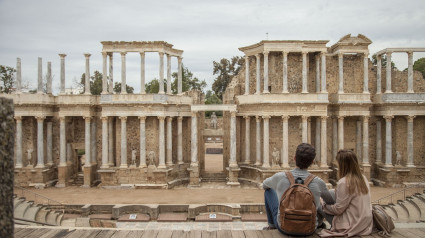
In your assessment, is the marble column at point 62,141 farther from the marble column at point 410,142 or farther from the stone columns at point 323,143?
the marble column at point 410,142

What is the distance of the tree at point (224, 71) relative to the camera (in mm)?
54969

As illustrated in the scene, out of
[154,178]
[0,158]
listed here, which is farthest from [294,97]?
[0,158]

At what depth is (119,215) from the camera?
58.6 ft

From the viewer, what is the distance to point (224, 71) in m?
55.7

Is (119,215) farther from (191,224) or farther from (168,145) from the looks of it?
(168,145)

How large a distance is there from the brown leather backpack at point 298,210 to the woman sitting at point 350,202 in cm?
54

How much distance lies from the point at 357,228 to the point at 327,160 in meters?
21.2

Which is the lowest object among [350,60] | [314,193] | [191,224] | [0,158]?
[191,224]

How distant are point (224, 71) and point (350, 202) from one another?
50.2 metres

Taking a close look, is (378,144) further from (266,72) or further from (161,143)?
(161,143)

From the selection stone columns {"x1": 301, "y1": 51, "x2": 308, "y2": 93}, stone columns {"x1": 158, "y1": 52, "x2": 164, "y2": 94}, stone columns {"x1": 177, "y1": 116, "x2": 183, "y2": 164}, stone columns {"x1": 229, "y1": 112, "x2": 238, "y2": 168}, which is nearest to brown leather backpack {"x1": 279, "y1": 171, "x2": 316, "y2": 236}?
stone columns {"x1": 229, "y1": 112, "x2": 238, "y2": 168}

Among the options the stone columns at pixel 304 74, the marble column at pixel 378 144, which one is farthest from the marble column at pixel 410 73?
the stone columns at pixel 304 74

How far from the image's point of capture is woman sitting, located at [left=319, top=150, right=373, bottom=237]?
20.2 feet

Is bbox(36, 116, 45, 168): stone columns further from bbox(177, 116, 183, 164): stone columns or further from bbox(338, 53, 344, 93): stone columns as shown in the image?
bbox(338, 53, 344, 93): stone columns
